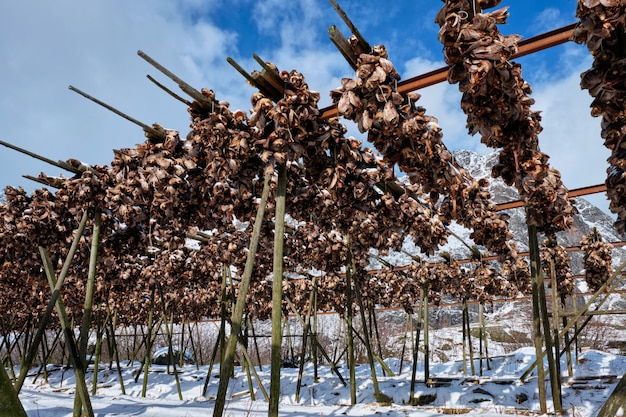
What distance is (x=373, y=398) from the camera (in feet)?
31.2

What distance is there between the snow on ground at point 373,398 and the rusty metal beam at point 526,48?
3596 millimetres

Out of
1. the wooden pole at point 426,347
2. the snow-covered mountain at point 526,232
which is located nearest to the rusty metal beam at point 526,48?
the wooden pole at point 426,347

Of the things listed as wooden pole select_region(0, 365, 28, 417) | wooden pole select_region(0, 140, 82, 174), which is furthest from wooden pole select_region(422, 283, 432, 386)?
A: wooden pole select_region(0, 365, 28, 417)

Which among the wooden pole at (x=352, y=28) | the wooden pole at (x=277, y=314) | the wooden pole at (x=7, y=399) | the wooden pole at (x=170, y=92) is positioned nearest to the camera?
the wooden pole at (x=7, y=399)

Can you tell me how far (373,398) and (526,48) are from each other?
8487 mm

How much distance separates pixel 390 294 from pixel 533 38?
1501 cm

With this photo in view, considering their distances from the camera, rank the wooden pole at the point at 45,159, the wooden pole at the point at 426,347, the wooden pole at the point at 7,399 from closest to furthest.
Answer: the wooden pole at the point at 7,399 < the wooden pole at the point at 45,159 < the wooden pole at the point at 426,347

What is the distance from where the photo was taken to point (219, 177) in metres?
4.51

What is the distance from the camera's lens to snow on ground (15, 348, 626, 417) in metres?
5.91

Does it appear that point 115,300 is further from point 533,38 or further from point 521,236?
point 521,236

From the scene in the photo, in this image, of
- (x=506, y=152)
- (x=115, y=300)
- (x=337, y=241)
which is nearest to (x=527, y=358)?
(x=337, y=241)

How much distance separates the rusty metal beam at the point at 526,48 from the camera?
10.2ft

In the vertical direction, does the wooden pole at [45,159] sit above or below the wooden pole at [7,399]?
above

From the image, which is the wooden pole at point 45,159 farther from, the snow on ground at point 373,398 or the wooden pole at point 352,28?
the wooden pole at point 352,28
